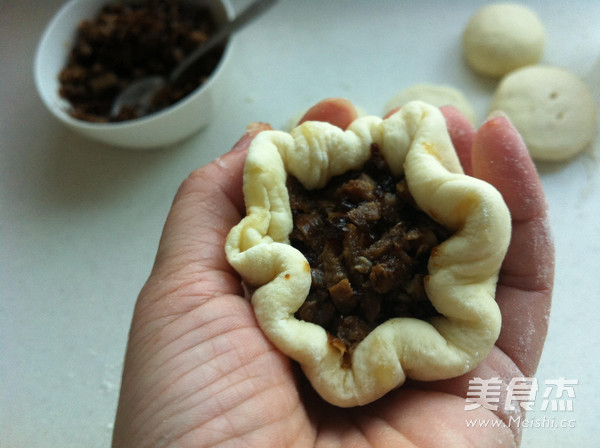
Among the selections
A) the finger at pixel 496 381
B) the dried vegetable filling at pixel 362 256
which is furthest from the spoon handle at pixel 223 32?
the finger at pixel 496 381

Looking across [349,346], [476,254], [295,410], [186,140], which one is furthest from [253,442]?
[186,140]

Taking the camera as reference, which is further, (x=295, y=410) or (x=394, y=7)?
(x=394, y=7)

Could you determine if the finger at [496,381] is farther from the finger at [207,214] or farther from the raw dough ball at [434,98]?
the raw dough ball at [434,98]

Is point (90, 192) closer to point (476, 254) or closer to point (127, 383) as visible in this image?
point (127, 383)

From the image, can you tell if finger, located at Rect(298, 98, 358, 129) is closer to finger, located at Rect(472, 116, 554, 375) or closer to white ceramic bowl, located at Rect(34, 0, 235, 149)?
finger, located at Rect(472, 116, 554, 375)

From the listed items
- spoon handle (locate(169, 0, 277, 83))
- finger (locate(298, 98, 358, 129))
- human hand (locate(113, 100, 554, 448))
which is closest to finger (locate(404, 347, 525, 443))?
human hand (locate(113, 100, 554, 448))

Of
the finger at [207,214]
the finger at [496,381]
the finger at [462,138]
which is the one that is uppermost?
the finger at [207,214]

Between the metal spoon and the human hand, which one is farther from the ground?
the metal spoon
